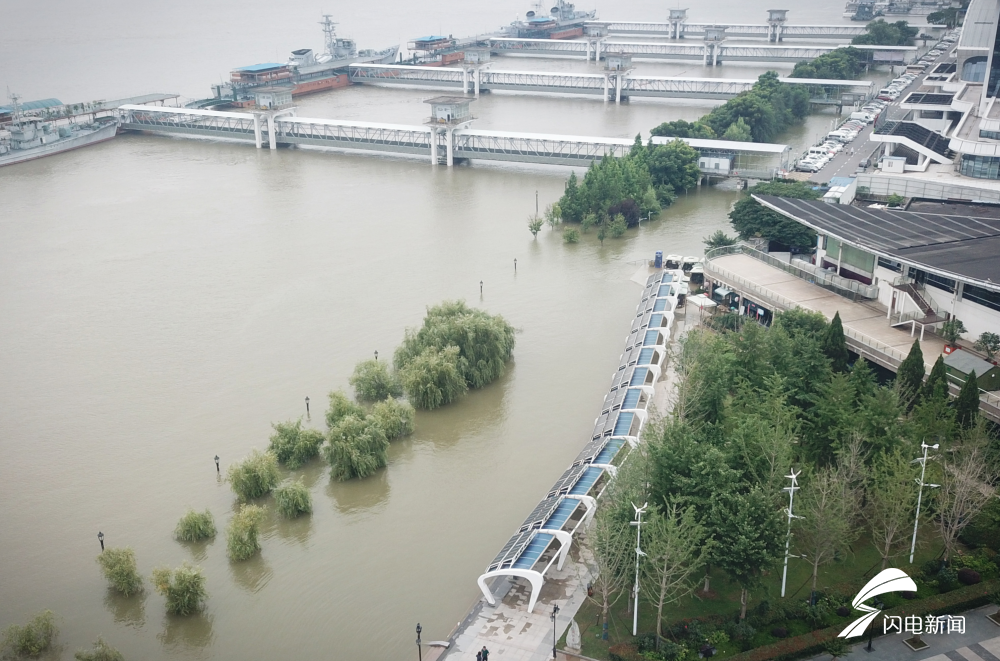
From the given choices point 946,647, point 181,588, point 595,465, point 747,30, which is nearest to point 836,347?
point 595,465

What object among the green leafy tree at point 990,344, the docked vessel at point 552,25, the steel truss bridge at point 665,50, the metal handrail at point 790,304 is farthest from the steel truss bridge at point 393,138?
the docked vessel at point 552,25

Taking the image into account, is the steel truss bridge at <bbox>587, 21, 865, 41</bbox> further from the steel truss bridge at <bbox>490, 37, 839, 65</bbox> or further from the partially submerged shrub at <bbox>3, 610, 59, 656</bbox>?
the partially submerged shrub at <bbox>3, 610, 59, 656</bbox>

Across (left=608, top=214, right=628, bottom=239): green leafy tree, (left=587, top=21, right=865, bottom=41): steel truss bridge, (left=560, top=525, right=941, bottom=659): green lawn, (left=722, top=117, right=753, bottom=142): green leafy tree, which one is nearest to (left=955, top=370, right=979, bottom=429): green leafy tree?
(left=560, top=525, right=941, bottom=659): green lawn

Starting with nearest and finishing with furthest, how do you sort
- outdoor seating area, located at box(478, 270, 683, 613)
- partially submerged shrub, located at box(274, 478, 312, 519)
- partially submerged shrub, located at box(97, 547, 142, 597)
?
outdoor seating area, located at box(478, 270, 683, 613) < partially submerged shrub, located at box(97, 547, 142, 597) < partially submerged shrub, located at box(274, 478, 312, 519)

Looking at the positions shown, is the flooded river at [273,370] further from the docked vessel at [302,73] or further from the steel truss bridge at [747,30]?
the steel truss bridge at [747,30]

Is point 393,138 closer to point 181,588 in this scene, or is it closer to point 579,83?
point 579,83

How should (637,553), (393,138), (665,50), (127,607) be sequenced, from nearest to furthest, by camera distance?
1. (637,553)
2. (127,607)
3. (393,138)
4. (665,50)

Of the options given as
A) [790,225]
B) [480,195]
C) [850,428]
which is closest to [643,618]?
[850,428]
